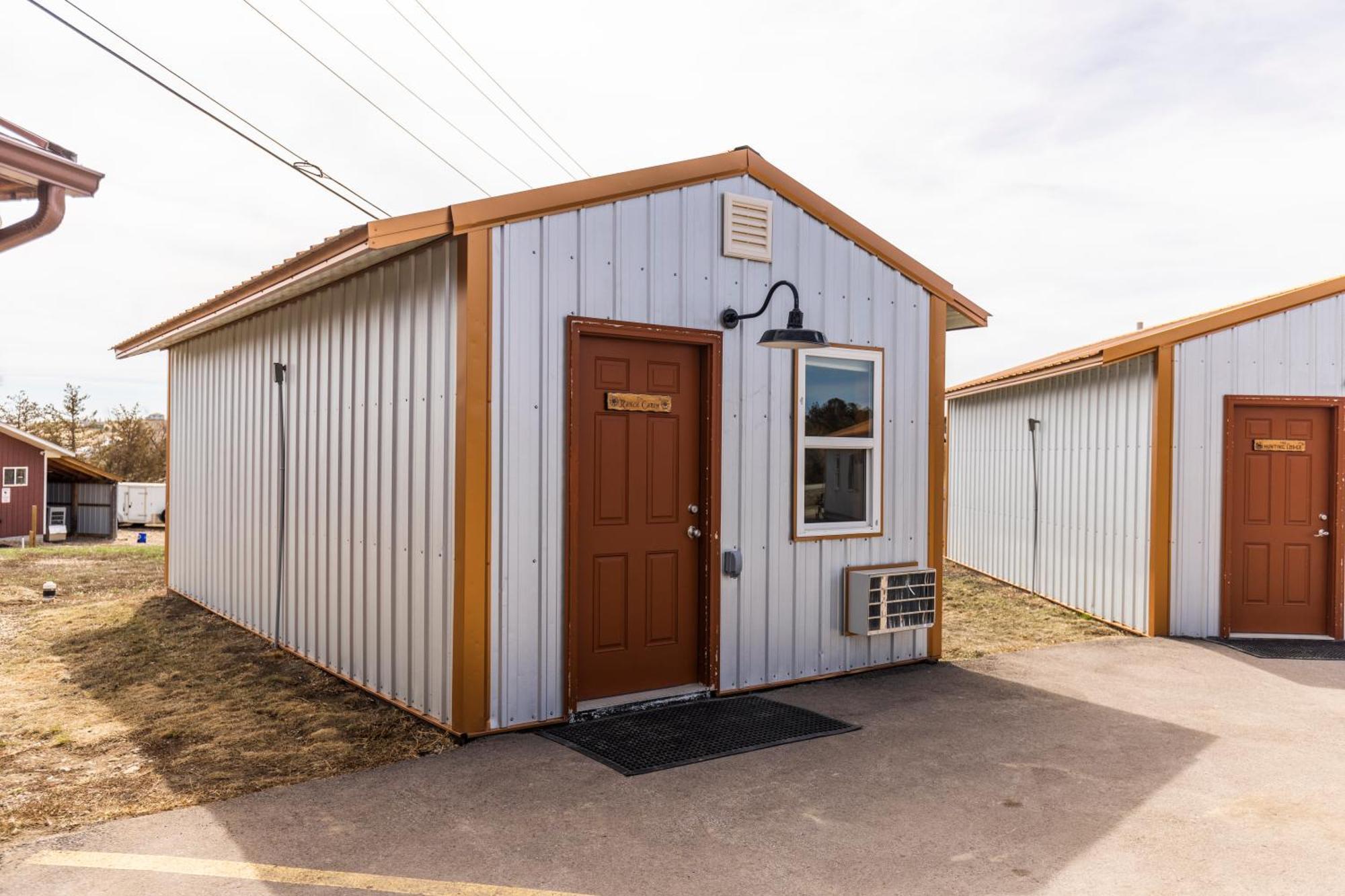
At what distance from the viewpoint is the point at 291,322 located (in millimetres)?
6867

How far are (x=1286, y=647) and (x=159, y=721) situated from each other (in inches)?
340

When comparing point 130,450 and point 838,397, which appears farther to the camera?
point 130,450

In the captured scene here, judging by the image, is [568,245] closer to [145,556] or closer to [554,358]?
[554,358]

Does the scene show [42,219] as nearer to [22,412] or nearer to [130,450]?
[130,450]

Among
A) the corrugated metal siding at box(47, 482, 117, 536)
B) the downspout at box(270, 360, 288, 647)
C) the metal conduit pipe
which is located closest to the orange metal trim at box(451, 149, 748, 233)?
the downspout at box(270, 360, 288, 647)

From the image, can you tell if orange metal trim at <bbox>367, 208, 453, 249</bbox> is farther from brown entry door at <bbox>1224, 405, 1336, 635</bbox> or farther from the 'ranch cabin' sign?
brown entry door at <bbox>1224, 405, 1336, 635</bbox>

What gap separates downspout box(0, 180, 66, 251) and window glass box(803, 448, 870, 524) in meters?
4.30

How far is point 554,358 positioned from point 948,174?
704 centimetres

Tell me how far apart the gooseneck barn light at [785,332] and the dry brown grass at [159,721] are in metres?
2.88

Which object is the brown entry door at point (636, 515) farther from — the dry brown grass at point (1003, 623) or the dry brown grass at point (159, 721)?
the dry brown grass at point (1003, 623)

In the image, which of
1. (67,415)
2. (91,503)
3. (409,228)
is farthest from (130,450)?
(409,228)

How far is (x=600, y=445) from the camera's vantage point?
5191mm

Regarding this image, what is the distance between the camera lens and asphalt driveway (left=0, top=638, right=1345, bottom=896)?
10.3ft

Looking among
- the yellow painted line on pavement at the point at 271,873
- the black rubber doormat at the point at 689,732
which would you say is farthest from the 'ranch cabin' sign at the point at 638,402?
the yellow painted line on pavement at the point at 271,873
